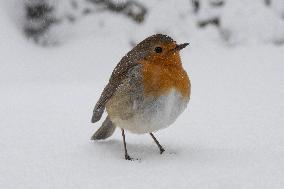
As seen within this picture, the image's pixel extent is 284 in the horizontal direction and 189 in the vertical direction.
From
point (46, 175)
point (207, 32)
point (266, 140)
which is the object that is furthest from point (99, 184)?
point (207, 32)

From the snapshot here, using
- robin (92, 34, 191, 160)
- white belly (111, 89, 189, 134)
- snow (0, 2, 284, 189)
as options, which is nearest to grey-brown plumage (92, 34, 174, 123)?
robin (92, 34, 191, 160)

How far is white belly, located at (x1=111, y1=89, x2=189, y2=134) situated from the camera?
3.60m

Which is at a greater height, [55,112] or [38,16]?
[38,16]

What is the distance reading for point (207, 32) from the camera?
303 inches

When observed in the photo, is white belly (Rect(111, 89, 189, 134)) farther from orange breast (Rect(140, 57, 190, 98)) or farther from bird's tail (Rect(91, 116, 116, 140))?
bird's tail (Rect(91, 116, 116, 140))

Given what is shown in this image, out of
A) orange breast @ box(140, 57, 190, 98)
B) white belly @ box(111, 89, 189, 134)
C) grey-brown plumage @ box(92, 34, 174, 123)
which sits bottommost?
white belly @ box(111, 89, 189, 134)

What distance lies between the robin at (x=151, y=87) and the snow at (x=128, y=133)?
0.30 meters

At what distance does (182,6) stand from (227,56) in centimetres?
106

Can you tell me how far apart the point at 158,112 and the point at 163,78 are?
8.2 inches

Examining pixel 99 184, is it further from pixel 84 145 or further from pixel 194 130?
pixel 194 130

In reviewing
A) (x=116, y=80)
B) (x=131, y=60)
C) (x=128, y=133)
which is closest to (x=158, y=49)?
(x=131, y=60)

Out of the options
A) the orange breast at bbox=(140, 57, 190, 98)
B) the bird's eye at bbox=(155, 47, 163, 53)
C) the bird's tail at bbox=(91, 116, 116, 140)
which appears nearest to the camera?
the orange breast at bbox=(140, 57, 190, 98)

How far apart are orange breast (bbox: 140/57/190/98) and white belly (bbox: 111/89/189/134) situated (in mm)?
40

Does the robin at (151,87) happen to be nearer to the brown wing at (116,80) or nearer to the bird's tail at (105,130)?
the brown wing at (116,80)
